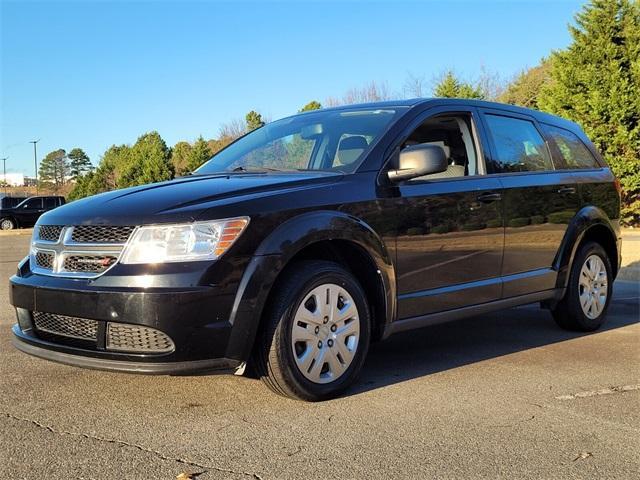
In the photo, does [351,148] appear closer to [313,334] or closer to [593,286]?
[313,334]

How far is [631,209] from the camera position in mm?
16594

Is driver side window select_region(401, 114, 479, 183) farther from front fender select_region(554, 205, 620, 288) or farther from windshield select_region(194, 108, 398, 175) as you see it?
front fender select_region(554, 205, 620, 288)

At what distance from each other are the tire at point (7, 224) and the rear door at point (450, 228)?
1354 inches

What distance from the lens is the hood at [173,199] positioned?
344 centimetres

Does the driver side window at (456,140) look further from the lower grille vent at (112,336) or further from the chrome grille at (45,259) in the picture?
the chrome grille at (45,259)

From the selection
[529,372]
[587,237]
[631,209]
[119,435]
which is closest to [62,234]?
[119,435]

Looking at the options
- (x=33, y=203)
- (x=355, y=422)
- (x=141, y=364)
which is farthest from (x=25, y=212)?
(x=355, y=422)

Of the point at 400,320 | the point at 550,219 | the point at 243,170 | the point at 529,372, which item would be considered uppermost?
the point at 243,170

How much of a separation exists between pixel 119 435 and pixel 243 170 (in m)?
2.17

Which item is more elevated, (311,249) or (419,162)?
(419,162)

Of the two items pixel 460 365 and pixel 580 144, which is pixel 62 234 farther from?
pixel 580 144

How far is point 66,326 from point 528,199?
3.60 meters

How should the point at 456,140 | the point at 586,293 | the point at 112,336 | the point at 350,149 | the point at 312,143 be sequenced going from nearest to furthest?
1. the point at 112,336
2. the point at 350,149
3. the point at 312,143
4. the point at 456,140
5. the point at 586,293

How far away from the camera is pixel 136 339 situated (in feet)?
11.1
